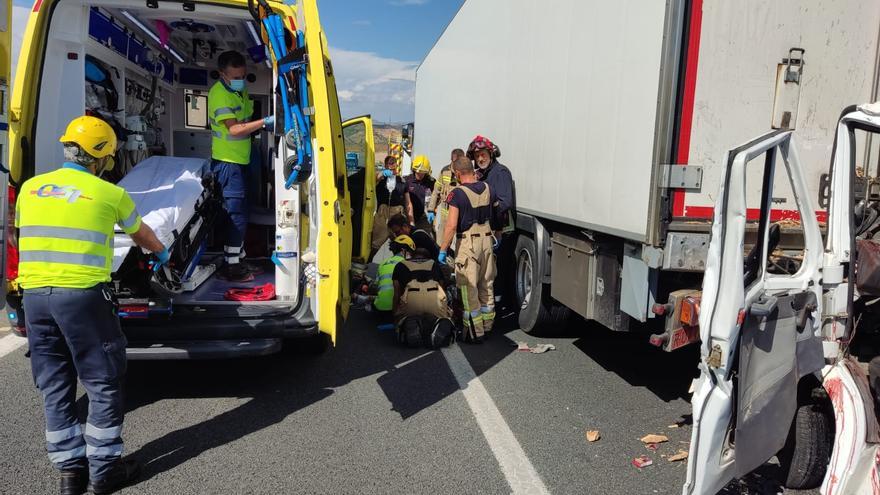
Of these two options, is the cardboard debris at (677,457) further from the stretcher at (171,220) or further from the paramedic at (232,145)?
the paramedic at (232,145)

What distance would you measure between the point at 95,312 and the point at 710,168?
3.38 meters

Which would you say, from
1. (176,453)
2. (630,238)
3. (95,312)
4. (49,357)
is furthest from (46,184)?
(630,238)

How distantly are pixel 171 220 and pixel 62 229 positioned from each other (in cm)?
126

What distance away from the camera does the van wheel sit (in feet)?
18.8

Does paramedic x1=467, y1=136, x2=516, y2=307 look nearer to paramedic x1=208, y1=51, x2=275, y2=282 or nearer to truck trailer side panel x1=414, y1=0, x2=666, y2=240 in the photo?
truck trailer side panel x1=414, y1=0, x2=666, y2=240

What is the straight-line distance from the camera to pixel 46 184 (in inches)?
117

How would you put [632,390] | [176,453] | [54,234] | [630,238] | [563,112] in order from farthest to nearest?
[563,112] < [632,390] < [630,238] < [176,453] < [54,234]

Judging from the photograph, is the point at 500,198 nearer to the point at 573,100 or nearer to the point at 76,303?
the point at 573,100

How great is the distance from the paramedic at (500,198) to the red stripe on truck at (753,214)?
2.66 meters

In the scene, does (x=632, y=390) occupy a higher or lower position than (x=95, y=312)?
lower

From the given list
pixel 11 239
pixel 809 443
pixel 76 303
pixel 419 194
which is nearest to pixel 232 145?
pixel 11 239

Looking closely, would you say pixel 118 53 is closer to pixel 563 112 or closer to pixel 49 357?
pixel 49 357

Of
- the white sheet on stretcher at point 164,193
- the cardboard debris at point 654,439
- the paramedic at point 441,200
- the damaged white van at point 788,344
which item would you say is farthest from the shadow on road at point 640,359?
the white sheet on stretcher at point 164,193

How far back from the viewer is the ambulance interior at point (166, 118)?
4043 millimetres
